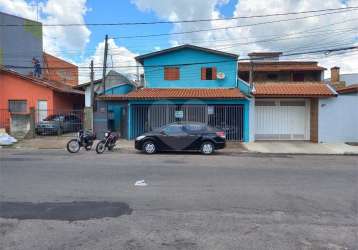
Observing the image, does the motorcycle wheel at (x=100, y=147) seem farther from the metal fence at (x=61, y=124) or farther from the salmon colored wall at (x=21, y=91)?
the salmon colored wall at (x=21, y=91)

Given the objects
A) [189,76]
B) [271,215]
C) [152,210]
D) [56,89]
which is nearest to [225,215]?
[271,215]

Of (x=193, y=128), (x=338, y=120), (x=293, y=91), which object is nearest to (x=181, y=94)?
(x=193, y=128)

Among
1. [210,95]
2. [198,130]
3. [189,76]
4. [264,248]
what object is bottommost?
[264,248]

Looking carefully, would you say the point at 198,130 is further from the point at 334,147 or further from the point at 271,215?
the point at 271,215

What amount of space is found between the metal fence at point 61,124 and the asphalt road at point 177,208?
1347cm

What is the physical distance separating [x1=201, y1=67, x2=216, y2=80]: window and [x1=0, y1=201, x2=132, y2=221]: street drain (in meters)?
18.7

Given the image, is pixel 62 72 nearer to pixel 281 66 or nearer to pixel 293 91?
pixel 281 66

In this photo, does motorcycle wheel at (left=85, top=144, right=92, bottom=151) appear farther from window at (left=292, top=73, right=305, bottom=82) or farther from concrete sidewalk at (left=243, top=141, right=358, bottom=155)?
window at (left=292, top=73, right=305, bottom=82)

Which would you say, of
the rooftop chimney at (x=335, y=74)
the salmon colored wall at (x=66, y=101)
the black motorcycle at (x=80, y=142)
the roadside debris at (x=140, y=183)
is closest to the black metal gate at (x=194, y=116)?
the black motorcycle at (x=80, y=142)

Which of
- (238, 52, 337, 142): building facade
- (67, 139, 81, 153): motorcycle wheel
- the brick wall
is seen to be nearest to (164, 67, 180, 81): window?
(238, 52, 337, 142): building facade

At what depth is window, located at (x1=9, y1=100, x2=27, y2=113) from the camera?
30.2 meters

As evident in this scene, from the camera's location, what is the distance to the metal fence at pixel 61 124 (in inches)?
955

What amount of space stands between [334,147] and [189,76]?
409 inches

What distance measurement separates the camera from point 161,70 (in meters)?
25.2
